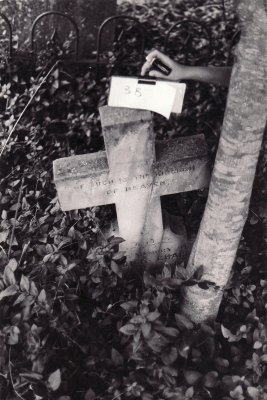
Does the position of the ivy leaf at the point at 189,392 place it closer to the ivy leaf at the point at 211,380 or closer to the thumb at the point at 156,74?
the ivy leaf at the point at 211,380

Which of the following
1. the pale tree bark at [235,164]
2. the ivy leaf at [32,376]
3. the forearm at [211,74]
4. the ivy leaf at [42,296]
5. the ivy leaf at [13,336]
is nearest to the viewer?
the pale tree bark at [235,164]

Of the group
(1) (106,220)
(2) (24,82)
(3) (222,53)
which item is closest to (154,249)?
(1) (106,220)

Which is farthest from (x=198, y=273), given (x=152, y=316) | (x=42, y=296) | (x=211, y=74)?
(x=211, y=74)

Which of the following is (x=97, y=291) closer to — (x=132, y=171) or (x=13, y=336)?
(x=13, y=336)

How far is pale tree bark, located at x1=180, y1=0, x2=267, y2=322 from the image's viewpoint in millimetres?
1481

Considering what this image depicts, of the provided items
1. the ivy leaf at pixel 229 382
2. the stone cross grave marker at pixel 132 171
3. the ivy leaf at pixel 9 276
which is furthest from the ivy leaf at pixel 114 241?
the ivy leaf at pixel 229 382

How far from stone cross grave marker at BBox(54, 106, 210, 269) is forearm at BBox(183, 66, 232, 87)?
0.33 m

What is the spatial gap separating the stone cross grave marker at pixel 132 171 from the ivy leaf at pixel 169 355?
0.79m

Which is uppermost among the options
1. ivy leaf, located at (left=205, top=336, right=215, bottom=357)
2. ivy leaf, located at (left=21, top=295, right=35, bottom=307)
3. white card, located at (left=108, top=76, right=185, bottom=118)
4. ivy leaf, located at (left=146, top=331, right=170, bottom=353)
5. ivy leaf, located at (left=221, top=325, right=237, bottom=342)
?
white card, located at (left=108, top=76, right=185, bottom=118)

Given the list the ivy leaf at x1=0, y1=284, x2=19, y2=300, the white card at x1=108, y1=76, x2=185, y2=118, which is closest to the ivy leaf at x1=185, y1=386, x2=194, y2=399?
the ivy leaf at x1=0, y1=284, x2=19, y2=300

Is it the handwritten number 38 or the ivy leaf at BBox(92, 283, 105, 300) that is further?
the ivy leaf at BBox(92, 283, 105, 300)

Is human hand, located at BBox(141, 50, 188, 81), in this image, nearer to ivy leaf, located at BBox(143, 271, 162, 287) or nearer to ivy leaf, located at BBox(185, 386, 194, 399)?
ivy leaf, located at BBox(143, 271, 162, 287)

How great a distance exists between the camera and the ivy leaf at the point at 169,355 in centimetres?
176

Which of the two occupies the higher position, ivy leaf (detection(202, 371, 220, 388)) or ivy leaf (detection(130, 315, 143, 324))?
ivy leaf (detection(130, 315, 143, 324))
